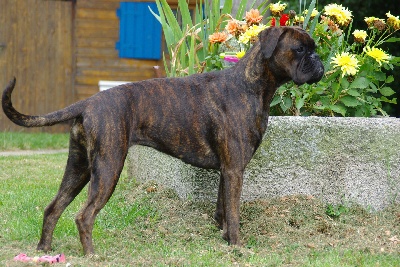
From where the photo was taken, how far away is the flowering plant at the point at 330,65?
7.00 metres

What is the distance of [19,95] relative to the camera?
1619cm

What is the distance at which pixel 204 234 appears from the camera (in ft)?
20.2

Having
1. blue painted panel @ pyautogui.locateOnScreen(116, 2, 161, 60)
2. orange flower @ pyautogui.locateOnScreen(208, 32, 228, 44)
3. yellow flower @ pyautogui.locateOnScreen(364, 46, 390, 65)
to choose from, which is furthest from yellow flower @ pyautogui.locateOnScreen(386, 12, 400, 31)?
blue painted panel @ pyautogui.locateOnScreen(116, 2, 161, 60)

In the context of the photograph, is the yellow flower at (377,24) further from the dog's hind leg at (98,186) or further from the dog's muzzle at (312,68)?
the dog's hind leg at (98,186)

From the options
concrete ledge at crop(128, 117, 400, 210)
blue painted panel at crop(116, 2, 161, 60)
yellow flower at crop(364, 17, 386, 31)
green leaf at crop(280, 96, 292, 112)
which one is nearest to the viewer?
concrete ledge at crop(128, 117, 400, 210)

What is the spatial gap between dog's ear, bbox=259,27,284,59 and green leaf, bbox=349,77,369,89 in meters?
1.77

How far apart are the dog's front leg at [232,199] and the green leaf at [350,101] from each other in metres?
1.89

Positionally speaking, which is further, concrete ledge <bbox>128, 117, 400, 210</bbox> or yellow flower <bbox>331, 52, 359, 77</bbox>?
yellow flower <bbox>331, 52, 359, 77</bbox>

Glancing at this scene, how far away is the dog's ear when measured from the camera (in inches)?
220

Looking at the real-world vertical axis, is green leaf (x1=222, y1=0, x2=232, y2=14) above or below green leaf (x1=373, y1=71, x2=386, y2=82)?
above

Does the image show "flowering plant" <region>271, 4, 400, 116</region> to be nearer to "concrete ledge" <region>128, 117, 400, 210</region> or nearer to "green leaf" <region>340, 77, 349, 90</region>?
"green leaf" <region>340, 77, 349, 90</region>

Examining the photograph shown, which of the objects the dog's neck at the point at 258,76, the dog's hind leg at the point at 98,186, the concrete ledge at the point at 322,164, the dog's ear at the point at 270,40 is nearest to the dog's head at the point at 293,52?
the dog's ear at the point at 270,40

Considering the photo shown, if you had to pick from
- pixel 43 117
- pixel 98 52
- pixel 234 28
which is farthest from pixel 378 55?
pixel 98 52

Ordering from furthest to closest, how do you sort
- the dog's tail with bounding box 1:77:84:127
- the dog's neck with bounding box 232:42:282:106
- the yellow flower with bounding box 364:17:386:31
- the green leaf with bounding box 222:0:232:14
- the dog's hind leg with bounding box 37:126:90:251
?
the green leaf with bounding box 222:0:232:14 < the yellow flower with bounding box 364:17:386:31 < the dog's neck with bounding box 232:42:282:106 < the dog's hind leg with bounding box 37:126:90:251 < the dog's tail with bounding box 1:77:84:127
